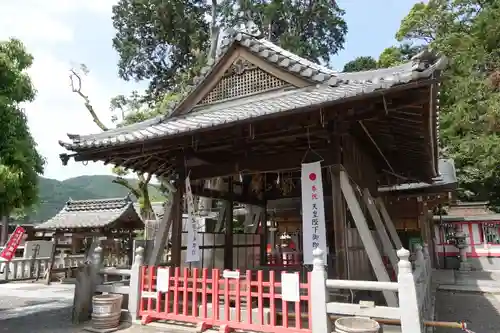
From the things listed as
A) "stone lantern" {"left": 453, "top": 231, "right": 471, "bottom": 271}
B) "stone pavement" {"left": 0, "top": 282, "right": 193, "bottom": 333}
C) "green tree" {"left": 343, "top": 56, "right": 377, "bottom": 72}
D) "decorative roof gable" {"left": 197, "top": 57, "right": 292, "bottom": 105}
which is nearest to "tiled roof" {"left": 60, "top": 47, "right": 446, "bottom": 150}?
"decorative roof gable" {"left": 197, "top": 57, "right": 292, "bottom": 105}

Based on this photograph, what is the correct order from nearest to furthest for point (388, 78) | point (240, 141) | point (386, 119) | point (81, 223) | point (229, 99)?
point (388, 78) → point (386, 119) → point (240, 141) → point (229, 99) → point (81, 223)

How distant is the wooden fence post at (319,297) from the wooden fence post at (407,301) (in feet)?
3.64

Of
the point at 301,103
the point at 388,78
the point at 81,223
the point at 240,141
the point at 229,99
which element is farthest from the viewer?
the point at 81,223

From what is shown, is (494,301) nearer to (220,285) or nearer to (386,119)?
(386,119)

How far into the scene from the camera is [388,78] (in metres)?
5.33

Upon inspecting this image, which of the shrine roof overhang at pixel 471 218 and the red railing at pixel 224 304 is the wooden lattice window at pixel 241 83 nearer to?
the red railing at pixel 224 304

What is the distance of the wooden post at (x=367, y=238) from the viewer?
5.95 metres

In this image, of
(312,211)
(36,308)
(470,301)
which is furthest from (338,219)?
(36,308)

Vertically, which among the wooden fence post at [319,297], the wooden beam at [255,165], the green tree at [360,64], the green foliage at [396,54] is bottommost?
the wooden fence post at [319,297]

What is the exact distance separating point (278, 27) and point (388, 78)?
1064 inches

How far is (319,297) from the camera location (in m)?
5.54

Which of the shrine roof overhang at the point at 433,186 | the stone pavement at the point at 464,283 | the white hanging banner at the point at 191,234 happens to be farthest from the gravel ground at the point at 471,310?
the white hanging banner at the point at 191,234

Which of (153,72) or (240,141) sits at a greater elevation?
(153,72)

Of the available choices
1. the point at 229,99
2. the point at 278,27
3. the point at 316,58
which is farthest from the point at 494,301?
the point at 278,27
